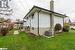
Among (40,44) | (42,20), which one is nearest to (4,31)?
(42,20)

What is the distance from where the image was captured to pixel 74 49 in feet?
38.9

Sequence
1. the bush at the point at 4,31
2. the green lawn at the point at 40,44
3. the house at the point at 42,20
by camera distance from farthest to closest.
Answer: the house at the point at 42,20 < the bush at the point at 4,31 < the green lawn at the point at 40,44

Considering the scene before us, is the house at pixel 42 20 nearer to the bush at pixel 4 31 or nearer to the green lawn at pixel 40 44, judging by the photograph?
the bush at pixel 4 31

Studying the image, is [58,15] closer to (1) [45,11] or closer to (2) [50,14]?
(2) [50,14]

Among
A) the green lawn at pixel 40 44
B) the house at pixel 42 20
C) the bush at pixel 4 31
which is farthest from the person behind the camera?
the house at pixel 42 20

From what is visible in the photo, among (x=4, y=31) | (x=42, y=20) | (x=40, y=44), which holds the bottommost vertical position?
(x=40, y=44)

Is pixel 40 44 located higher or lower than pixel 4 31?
lower

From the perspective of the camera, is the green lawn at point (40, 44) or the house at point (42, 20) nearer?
the green lawn at point (40, 44)

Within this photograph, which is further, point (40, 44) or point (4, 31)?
point (4, 31)

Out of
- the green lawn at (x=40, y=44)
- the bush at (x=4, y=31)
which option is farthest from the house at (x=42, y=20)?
the green lawn at (x=40, y=44)

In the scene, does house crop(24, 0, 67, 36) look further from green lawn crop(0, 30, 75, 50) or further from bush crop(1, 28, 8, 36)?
green lawn crop(0, 30, 75, 50)

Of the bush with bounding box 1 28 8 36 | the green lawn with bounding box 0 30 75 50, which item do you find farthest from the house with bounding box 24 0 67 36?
the green lawn with bounding box 0 30 75 50

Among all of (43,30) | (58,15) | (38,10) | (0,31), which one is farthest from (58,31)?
(0,31)

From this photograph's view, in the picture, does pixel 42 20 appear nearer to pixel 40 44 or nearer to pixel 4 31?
pixel 4 31
